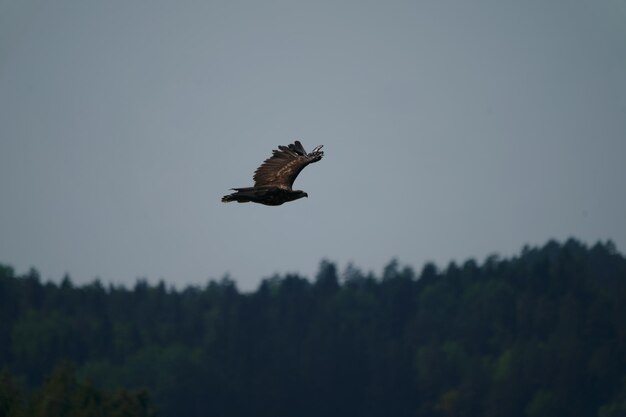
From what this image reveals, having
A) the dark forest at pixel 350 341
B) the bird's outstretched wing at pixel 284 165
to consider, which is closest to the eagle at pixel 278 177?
the bird's outstretched wing at pixel 284 165

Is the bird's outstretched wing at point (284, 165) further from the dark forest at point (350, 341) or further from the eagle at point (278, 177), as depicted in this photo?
the dark forest at point (350, 341)

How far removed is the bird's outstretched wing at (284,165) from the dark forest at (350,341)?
343ft

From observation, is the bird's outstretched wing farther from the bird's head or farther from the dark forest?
the dark forest

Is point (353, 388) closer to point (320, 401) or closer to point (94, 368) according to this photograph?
point (320, 401)

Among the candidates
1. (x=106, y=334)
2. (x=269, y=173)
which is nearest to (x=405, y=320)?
(x=106, y=334)

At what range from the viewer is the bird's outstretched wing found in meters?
37.3

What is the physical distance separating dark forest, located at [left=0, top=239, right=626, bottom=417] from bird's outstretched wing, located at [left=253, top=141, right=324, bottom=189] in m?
104

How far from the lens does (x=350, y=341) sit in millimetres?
170875

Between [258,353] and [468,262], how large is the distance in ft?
128

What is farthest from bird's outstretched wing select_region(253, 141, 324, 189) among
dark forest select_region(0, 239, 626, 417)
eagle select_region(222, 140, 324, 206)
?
dark forest select_region(0, 239, 626, 417)

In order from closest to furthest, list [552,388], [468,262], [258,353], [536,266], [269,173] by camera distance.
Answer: [269,173] → [552,388] → [258,353] → [536,266] → [468,262]

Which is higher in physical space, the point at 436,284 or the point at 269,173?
the point at 436,284

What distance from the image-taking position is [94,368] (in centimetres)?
15288

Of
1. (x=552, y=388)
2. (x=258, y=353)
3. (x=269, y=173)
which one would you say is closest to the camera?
(x=269, y=173)
